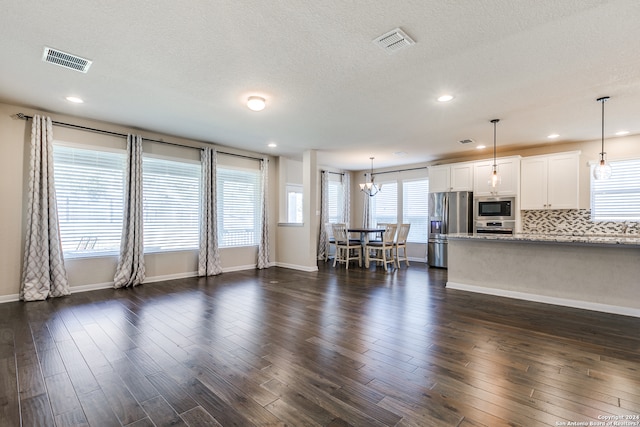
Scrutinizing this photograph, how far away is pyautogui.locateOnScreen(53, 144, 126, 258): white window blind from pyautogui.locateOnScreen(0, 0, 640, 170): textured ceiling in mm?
674

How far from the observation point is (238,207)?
6699 millimetres

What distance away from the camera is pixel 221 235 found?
21.0 ft

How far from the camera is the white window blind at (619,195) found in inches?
207

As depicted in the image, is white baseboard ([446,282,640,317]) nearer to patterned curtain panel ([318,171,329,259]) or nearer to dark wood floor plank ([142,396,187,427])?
patterned curtain panel ([318,171,329,259])

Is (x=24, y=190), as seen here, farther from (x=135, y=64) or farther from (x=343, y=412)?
(x=343, y=412)

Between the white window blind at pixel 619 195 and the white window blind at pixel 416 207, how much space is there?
10.9ft

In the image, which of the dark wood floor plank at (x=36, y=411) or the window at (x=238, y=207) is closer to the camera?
the dark wood floor plank at (x=36, y=411)

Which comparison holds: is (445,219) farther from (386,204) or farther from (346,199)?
(346,199)

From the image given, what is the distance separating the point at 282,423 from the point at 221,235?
5139 millimetres

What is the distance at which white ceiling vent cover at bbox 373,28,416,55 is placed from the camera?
2.40 meters

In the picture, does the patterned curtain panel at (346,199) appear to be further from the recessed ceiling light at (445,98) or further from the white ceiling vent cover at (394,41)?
the white ceiling vent cover at (394,41)

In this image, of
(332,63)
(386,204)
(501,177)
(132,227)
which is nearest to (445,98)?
(332,63)

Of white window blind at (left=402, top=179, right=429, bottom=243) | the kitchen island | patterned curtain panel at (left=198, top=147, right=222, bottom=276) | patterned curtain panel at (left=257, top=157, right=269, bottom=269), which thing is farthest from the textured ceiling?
white window blind at (left=402, top=179, right=429, bottom=243)

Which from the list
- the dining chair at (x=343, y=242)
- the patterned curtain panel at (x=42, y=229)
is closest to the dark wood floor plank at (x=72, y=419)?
the patterned curtain panel at (x=42, y=229)
